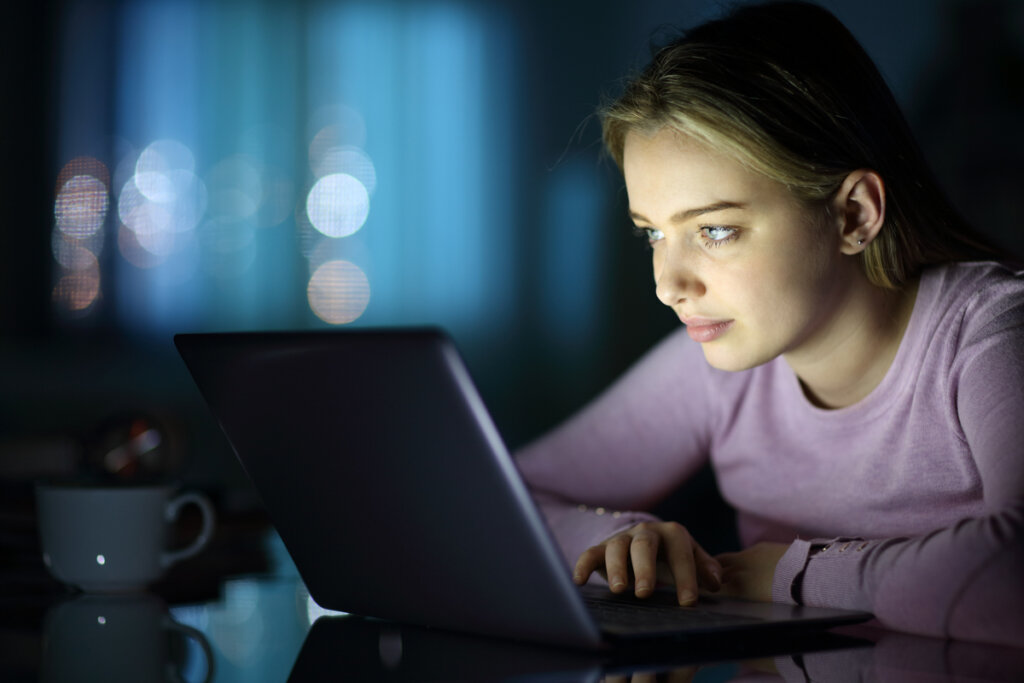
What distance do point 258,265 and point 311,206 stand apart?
10.9 inches

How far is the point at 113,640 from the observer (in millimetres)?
672

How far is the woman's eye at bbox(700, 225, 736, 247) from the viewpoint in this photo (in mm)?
934

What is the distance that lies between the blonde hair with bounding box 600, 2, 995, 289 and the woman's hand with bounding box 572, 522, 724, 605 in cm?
34

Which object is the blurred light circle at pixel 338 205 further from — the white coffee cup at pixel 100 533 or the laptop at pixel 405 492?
the laptop at pixel 405 492

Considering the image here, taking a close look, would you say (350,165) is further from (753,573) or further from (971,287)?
(753,573)

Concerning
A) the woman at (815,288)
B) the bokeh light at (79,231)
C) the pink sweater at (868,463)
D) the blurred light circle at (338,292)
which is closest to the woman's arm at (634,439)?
the pink sweater at (868,463)

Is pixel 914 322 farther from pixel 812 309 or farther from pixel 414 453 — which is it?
pixel 414 453

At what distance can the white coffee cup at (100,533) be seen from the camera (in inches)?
33.3

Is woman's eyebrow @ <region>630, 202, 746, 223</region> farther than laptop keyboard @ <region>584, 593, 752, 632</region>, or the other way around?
woman's eyebrow @ <region>630, 202, 746, 223</region>

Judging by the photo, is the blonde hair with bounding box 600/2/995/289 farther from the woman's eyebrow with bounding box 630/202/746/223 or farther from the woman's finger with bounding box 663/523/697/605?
the woman's finger with bounding box 663/523/697/605

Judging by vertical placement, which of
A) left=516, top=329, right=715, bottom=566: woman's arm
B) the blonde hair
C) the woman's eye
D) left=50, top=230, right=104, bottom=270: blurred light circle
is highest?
the blonde hair

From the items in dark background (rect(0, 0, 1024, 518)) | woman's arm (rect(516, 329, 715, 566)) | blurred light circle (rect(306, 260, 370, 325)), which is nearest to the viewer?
woman's arm (rect(516, 329, 715, 566))

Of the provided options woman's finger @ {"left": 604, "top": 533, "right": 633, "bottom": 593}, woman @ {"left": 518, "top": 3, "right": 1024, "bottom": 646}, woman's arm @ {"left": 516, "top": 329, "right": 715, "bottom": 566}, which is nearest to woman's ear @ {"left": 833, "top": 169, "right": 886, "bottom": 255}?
woman @ {"left": 518, "top": 3, "right": 1024, "bottom": 646}

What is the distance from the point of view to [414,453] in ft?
1.90
